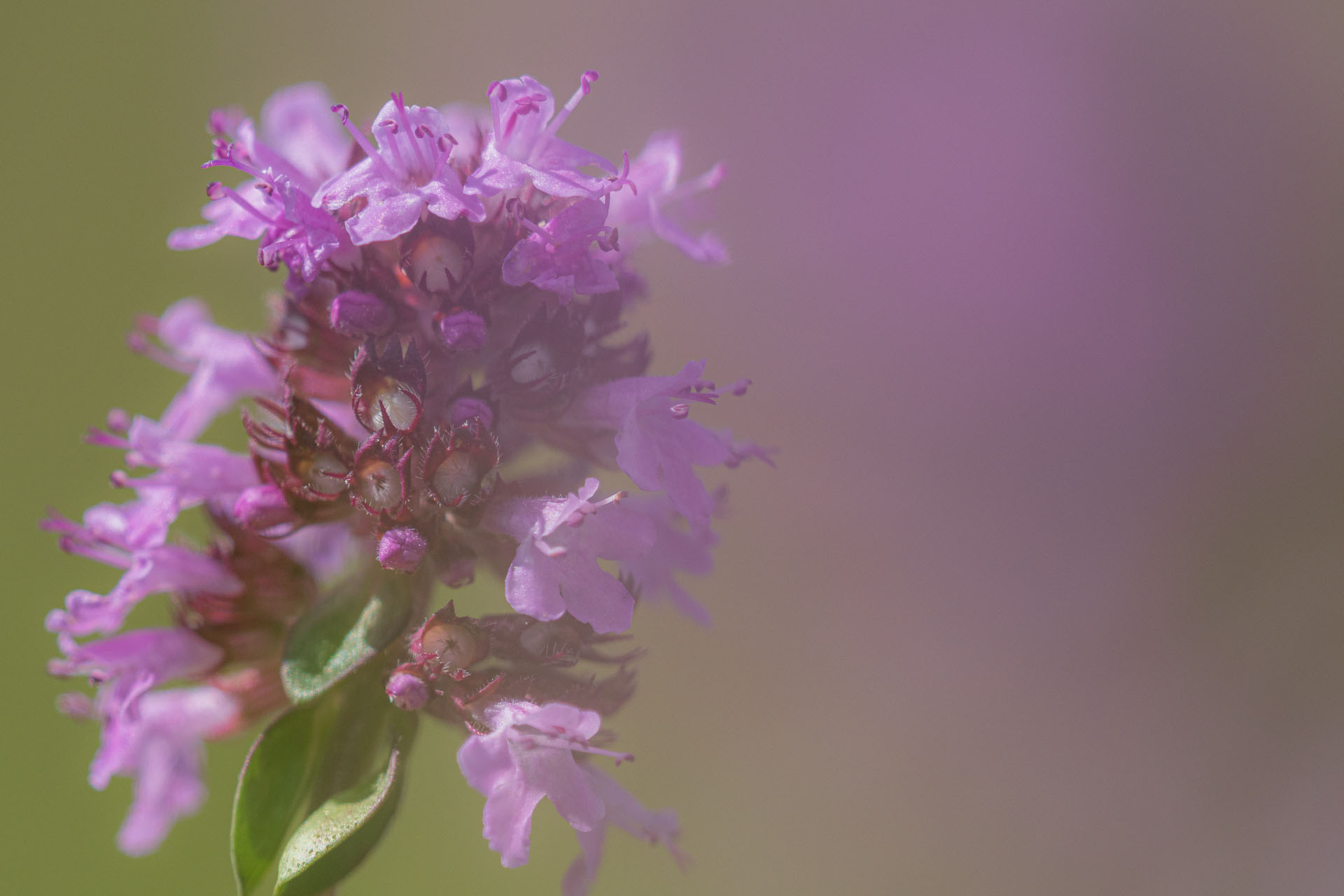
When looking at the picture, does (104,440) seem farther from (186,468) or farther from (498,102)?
(498,102)

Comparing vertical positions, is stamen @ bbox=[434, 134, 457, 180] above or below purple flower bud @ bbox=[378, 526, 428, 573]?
above

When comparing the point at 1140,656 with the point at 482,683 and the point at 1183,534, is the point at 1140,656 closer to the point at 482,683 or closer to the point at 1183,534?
the point at 1183,534

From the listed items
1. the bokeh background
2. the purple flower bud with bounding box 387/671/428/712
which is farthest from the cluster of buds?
the bokeh background

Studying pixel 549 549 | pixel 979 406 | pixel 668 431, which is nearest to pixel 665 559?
pixel 668 431

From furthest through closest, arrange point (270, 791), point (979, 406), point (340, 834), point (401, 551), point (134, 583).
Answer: point (979, 406) → point (134, 583) → point (270, 791) → point (401, 551) → point (340, 834)

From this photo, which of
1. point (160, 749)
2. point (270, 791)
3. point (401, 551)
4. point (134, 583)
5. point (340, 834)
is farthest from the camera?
point (160, 749)

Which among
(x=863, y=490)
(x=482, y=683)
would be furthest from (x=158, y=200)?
(x=482, y=683)

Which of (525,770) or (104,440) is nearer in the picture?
(525,770)

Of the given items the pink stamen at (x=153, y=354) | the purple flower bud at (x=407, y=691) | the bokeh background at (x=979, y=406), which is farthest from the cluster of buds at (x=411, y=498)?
the bokeh background at (x=979, y=406)

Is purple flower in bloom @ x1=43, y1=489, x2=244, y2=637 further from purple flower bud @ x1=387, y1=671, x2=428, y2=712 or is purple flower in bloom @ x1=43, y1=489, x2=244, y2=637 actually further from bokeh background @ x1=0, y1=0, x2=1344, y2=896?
bokeh background @ x1=0, y1=0, x2=1344, y2=896
